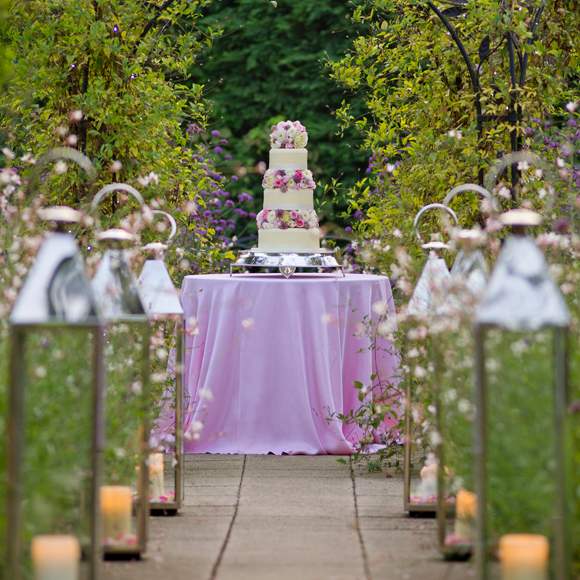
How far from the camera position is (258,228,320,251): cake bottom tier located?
512 centimetres

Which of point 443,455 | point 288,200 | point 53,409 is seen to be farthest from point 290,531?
point 288,200

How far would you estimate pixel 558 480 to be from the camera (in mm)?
2061

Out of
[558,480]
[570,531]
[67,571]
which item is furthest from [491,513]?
[67,571]

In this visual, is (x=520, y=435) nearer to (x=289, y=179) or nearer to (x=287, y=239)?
(x=287, y=239)

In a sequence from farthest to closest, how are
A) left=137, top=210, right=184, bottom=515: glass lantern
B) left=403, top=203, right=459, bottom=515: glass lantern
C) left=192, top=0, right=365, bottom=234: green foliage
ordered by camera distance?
left=192, top=0, right=365, bottom=234: green foliage, left=137, top=210, right=184, bottom=515: glass lantern, left=403, top=203, right=459, bottom=515: glass lantern

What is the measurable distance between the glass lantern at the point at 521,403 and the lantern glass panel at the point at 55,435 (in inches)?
37.8

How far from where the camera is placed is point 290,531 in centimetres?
323

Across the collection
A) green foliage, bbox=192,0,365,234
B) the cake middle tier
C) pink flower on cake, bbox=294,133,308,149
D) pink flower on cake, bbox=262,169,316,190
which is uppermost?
green foliage, bbox=192,0,365,234

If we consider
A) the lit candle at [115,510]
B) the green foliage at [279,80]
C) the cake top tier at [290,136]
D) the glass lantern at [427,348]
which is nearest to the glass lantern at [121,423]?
the lit candle at [115,510]

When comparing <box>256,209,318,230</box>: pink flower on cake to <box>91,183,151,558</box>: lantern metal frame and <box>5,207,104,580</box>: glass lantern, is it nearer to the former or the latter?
<box>91,183,151,558</box>: lantern metal frame

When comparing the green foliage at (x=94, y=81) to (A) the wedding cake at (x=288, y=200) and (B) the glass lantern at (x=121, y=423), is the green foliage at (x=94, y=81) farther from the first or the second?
(B) the glass lantern at (x=121, y=423)

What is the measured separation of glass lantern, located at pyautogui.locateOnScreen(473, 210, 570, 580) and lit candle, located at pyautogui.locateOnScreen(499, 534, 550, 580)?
0.06 metres

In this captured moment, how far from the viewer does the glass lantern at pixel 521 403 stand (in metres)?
2.07

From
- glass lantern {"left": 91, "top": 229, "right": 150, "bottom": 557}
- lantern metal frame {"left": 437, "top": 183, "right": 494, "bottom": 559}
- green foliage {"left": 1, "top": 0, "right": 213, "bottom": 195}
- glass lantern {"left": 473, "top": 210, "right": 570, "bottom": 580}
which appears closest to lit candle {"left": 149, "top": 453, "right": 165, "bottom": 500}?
glass lantern {"left": 91, "top": 229, "right": 150, "bottom": 557}
